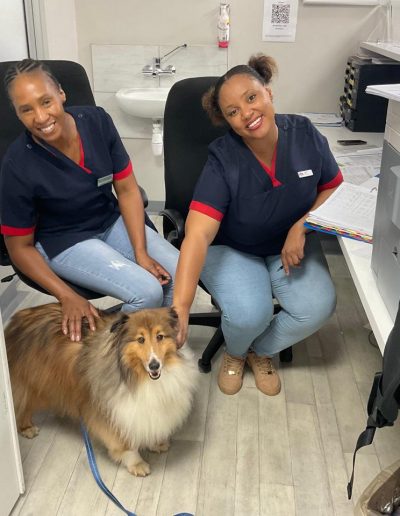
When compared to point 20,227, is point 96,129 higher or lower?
higher

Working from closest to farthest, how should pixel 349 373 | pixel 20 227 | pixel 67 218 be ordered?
pixel 20 227 < pixel 67 218 < pixel 349 373

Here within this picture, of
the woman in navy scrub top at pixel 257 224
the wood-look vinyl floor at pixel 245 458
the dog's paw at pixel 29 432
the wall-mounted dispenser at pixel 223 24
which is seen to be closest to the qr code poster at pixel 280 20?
the wall-mounted dispenser at pixel 223 24

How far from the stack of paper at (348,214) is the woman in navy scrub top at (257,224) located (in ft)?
0.47

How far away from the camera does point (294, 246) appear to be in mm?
1837

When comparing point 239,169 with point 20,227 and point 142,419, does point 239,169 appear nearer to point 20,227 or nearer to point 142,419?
point 20,227

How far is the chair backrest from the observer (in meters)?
2.02

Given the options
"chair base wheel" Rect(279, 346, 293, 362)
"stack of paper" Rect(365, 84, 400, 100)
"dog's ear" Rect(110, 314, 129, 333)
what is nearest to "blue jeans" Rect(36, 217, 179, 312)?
"dog's ear" Rect(110, 314, 129, 333)

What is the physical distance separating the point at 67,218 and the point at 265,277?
76 cm

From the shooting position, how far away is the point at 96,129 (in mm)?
1877

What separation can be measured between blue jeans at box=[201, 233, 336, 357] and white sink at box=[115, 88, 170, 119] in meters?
1.46

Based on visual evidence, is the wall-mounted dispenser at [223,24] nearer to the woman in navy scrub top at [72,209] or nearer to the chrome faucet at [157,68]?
the chrome faucet at [157,68]

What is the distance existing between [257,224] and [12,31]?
1.83 meters

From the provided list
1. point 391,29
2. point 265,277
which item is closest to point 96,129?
point 265,277

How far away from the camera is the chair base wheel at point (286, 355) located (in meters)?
2.26
